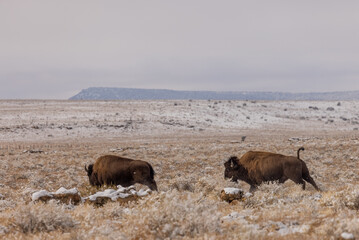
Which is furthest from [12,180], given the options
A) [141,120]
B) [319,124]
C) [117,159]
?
[319,124]

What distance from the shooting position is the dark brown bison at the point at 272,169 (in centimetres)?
1161

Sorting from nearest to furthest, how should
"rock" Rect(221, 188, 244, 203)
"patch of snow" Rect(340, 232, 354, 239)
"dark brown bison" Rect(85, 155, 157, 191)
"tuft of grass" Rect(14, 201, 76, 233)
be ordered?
"patch of snow" Rect(340, 232, 354, 239)
"tuft of grass" Rect(14, 201, 76, 233)
"rock" Rect(221, 188, 244, 203)
"dark brown bison" Rect(85, 155, 157, 191)

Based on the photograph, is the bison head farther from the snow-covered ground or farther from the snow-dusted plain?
the snow-covered ground

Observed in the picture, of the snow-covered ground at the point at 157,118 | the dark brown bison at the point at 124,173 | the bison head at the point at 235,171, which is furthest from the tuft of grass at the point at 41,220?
the snow-covered ground at the point at 157,118

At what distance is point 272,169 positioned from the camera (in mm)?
11703

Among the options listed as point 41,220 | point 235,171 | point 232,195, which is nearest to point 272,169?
point 235,171

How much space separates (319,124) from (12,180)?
67.4m

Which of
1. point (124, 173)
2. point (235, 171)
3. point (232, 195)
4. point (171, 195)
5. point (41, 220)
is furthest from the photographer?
point (235, 171)

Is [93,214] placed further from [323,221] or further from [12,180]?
[12,180]

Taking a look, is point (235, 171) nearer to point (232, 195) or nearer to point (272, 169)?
point (272, 169)

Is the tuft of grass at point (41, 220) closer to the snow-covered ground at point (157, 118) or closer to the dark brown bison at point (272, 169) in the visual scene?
the dark brown bison at point (272, 169)

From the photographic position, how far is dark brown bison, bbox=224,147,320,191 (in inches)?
457

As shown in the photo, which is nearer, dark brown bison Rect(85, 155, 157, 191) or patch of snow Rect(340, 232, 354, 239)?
patch of snow Rect(340, 232, 354, 239)

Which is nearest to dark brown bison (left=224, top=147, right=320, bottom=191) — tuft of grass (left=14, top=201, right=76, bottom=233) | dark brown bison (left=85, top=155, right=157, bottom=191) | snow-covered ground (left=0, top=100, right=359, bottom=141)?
dark brown bison (left=85, top=155, right=157, bottom=191)
